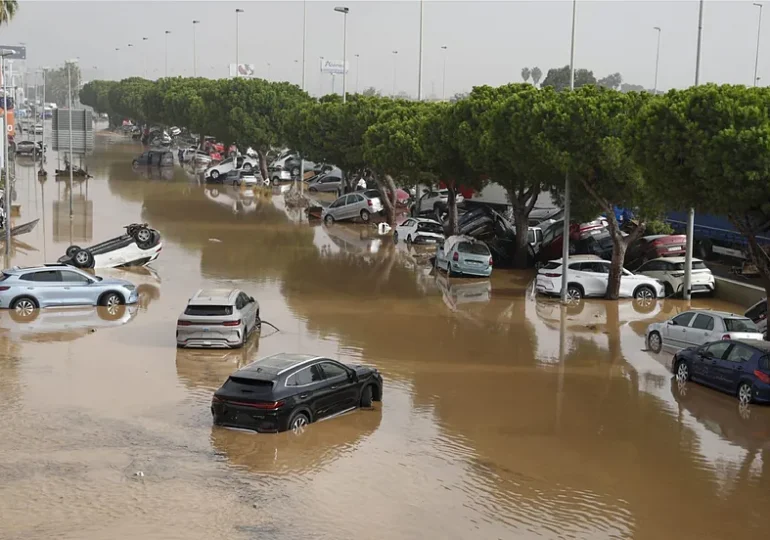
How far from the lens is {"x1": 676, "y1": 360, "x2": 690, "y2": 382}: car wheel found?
68.8ft

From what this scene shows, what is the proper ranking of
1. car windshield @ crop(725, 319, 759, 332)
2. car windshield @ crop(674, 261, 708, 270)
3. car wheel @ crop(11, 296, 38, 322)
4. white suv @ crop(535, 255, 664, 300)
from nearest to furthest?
car windshield @ crop(725, 319, 759, 332), car wheel @ crop(11, 296, 38, 322), white suv @ crop(535, 255, 664, 300), car windshield @ crop(674, 261, 708, 270)

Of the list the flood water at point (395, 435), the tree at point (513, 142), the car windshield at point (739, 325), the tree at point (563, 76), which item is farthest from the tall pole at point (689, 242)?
the tree at point (563, 76)

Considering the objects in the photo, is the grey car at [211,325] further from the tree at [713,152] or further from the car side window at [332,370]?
the tree at [713,152]

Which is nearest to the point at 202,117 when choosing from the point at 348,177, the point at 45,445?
the point at 348,177

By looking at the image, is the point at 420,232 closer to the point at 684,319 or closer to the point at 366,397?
the point at 684,319

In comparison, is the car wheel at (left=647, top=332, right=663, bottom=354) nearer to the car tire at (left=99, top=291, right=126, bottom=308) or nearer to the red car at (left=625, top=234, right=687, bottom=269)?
the red car at (left=625, top=234, right=687, bottom=269)

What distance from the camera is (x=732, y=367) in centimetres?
1948

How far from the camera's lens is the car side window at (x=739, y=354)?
1922 cm

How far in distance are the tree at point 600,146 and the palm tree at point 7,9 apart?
4128cm

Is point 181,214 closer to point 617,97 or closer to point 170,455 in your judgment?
point 617,97

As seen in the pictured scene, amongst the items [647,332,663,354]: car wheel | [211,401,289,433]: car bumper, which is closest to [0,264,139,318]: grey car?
[211,401,289,433]: car bumper

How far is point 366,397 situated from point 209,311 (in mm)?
6046

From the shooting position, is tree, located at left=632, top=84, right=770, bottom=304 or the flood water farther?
tree, located at left=632, top=84, right=770, bottom=304

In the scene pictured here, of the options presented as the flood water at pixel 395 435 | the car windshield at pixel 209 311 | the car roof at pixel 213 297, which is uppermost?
the car roof at pixel 213 297
